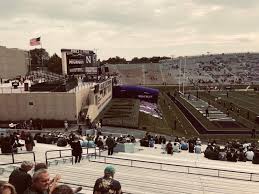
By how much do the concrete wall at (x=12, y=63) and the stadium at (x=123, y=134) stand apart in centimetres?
22

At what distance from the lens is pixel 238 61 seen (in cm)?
16875

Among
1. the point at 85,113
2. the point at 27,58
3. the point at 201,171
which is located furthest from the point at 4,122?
the point at 27,58

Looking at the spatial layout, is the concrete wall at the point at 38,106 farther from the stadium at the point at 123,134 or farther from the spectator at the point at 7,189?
the spectator at the point at 7,189

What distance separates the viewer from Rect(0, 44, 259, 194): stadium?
14.4 m

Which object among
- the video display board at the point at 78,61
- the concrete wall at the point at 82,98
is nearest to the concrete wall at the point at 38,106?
the concrete wall at the point at 82,98

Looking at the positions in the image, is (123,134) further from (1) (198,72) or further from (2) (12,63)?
(1) (198,72)

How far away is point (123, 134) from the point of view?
100 ft

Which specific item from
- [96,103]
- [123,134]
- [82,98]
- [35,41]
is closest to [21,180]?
[123,134]

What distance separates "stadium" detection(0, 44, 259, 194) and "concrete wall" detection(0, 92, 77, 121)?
9 centimetres

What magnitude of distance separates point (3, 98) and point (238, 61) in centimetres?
14516

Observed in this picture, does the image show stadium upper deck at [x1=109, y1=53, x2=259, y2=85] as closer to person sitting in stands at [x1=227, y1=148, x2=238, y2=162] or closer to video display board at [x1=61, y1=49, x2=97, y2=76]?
A: video display board at [x1=61, y1=49, x2=97, y2=76]

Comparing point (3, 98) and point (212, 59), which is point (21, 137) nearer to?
point (3, 98)

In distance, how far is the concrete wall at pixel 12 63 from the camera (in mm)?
79812

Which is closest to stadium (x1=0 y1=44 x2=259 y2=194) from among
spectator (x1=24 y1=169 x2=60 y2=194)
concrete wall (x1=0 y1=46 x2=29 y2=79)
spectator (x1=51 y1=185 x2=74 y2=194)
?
concrete wall (x1=0 y1=46 x2=29 y2=79)
